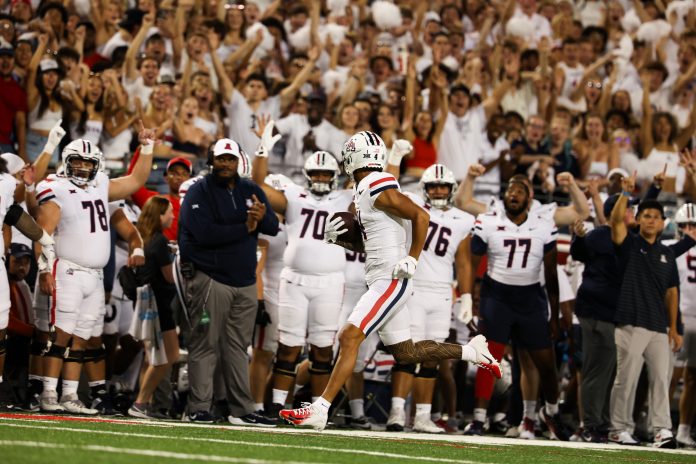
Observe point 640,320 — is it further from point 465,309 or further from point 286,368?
point 286,368

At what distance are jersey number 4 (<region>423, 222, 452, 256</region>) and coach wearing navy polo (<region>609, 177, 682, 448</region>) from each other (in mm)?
1451

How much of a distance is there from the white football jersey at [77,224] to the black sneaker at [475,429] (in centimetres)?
352

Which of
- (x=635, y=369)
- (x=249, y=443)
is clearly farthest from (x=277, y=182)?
(x=249, y=443)

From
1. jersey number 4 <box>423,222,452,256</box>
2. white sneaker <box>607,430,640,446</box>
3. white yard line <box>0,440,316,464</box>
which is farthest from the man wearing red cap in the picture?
white yard line <box>0,440,316,464</box>

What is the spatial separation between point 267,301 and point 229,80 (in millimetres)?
3509

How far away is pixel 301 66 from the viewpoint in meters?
15.1

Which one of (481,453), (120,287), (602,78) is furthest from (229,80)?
(481,453)

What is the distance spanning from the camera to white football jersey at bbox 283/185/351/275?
10875 mm

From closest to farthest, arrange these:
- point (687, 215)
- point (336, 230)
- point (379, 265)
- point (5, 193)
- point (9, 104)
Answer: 1. point (379, 265)
2. point (336, 230)
3. point (5, 193)
4. point (687, 215)
5. point (9, 104)

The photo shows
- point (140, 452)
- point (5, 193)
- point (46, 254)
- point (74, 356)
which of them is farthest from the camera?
point (74, 356)

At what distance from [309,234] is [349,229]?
238 cm

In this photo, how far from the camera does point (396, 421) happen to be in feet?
35.2

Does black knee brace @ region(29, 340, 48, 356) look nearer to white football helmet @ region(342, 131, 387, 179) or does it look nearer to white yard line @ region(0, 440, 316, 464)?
white football helmet @ region(342, 131, 387, 179)

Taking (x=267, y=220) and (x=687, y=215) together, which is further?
(x=687, y=215)
